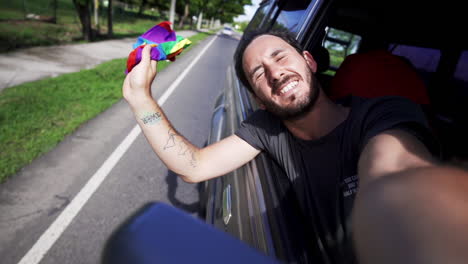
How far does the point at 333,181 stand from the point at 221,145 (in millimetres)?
759

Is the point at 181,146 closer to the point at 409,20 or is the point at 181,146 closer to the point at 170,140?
the point at 170,140

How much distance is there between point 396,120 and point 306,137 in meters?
0.54

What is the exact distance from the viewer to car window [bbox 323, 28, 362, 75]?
3.12 metres

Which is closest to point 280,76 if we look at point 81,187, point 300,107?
point 300,107

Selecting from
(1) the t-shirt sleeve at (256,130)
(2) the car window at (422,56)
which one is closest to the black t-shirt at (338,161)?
(1) the t-shirt sleeve at (256,130)

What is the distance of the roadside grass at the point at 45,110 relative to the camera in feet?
10.4

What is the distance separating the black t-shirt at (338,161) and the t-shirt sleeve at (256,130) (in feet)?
0.39

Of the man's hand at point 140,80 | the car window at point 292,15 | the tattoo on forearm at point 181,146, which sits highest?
the car window at point 292,15

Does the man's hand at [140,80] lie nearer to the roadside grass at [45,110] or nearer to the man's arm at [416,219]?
the man's arm at [416,219]

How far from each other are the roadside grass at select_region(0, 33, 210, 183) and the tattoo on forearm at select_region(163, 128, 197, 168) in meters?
2.27

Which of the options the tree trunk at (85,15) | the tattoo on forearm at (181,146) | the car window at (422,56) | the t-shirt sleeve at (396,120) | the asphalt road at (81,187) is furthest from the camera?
the tree trunk at (85,15)

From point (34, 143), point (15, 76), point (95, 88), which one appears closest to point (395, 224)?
point (34, 143)

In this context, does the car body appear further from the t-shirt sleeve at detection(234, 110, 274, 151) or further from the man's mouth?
the man's mouth

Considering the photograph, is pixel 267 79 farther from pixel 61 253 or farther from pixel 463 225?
pixel 61 253
